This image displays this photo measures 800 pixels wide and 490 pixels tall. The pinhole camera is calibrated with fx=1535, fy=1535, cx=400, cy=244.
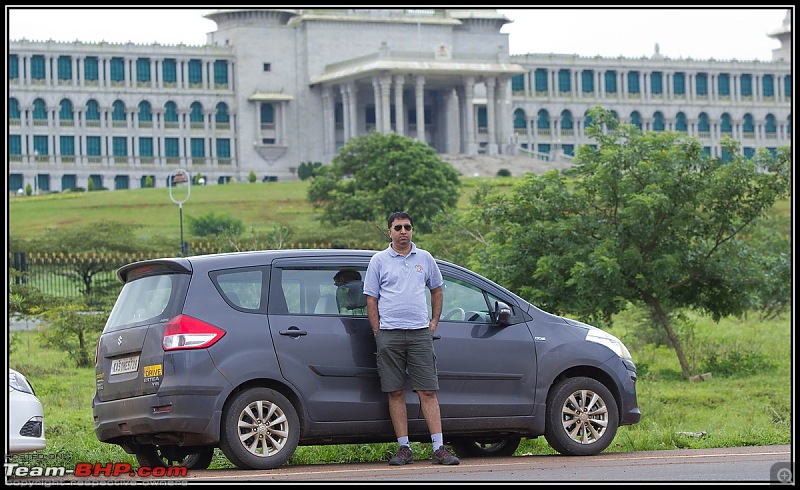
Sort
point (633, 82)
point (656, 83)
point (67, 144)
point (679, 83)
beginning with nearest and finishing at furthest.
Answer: point (67, 144) < point (633, 82) < point (656, 83) < point (679, 83)

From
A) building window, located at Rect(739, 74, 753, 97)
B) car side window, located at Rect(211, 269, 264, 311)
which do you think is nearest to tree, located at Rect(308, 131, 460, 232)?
car side window, located at Rect(211, 269, 264, 311)

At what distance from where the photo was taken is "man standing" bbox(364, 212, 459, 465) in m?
12.5

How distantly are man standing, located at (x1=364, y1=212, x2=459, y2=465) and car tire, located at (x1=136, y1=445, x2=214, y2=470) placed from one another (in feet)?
5.26

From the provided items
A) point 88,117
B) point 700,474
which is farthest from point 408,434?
point 88,117

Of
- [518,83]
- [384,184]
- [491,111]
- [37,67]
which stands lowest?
[384,184]

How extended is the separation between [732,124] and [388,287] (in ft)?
375

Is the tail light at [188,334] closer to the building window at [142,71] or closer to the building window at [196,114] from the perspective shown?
the building window at [142,71]

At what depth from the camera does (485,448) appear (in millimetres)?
14039

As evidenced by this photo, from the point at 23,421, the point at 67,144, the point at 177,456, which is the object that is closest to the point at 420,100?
the point at 67,144

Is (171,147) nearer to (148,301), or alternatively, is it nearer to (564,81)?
(564,81)

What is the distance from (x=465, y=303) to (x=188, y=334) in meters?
2.62

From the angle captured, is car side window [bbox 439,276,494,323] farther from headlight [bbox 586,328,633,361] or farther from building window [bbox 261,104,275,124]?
building window [bbox 261,104,275,124]

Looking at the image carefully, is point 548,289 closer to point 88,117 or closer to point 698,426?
point 698,426

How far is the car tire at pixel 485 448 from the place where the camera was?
45.6ft
